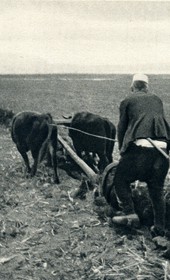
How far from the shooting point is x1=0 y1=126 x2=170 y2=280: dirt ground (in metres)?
5.17

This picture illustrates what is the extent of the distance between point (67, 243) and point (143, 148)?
1.56 meters

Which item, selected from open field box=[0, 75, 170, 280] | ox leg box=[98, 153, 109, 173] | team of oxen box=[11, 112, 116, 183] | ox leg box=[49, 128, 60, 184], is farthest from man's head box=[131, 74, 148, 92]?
ox leg box=[98, 153, 109, 173]

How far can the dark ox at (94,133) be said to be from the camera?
9.95m

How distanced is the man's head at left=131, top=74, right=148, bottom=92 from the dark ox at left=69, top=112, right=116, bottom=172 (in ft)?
12.9

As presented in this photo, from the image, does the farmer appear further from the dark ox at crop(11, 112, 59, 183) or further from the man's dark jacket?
the dark ox at crop(11, 112, 59, 183)

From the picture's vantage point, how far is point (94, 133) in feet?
32.9

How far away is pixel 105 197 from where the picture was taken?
6762 mm

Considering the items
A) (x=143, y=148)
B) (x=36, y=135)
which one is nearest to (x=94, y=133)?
(x=36, y=135)

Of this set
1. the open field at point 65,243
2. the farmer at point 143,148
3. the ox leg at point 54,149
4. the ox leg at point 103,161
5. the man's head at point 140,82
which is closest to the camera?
the open field at point 65,243

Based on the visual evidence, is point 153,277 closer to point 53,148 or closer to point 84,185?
point 84,185

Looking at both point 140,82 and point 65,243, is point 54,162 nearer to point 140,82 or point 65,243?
point 65,243

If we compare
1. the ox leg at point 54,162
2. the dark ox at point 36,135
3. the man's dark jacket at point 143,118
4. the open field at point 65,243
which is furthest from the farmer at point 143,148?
the dark ox at point 36,135

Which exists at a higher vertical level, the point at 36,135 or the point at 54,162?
the point at 36,135

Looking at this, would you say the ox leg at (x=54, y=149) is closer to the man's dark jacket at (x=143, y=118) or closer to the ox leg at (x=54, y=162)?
the ox leg at (x=54, y=162)
